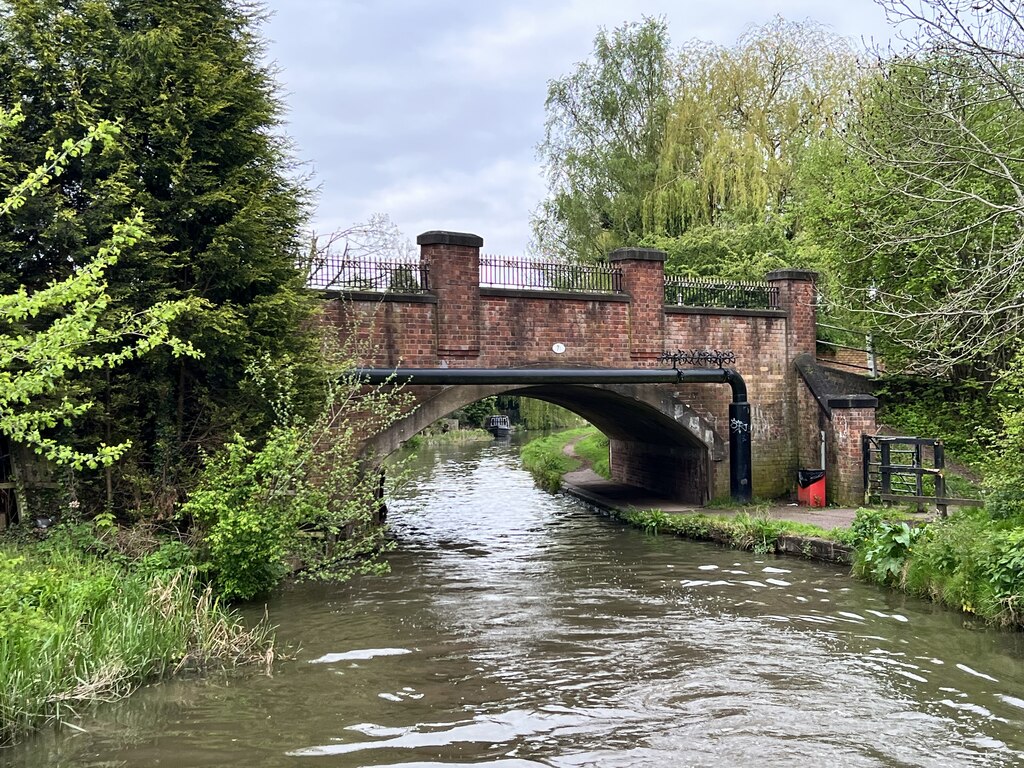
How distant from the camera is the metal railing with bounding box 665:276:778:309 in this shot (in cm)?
1483

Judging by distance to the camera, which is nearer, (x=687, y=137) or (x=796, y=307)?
(x=796, y=307)

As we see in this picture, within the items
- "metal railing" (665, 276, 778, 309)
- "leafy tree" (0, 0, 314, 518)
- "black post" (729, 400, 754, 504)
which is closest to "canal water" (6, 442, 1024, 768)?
"leafy tree" (0, 0, 314, 518)

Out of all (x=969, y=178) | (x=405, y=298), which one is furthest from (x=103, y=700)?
(x=969, y=178)

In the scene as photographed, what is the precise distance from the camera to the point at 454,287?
40.2ft

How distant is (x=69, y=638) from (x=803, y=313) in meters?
13.8

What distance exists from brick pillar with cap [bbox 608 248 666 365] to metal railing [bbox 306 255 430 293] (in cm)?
384

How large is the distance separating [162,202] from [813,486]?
37.9ft

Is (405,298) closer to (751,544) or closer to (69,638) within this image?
(751,544)

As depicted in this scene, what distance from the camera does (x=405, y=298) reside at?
11.9m

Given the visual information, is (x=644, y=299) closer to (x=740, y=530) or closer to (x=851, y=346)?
(x=740, y=530)

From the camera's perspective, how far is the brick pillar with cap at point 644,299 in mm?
13938

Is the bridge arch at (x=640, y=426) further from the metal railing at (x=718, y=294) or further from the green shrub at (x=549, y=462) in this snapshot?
the green shrub at (x=549, y=462)

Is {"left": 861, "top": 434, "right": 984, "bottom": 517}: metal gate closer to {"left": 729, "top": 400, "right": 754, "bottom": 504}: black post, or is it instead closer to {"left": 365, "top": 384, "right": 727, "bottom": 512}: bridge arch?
{"left": 729, "top": 400, "right": 754, "bottom": 504}: black post

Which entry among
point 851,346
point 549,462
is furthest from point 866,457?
point 549,462
